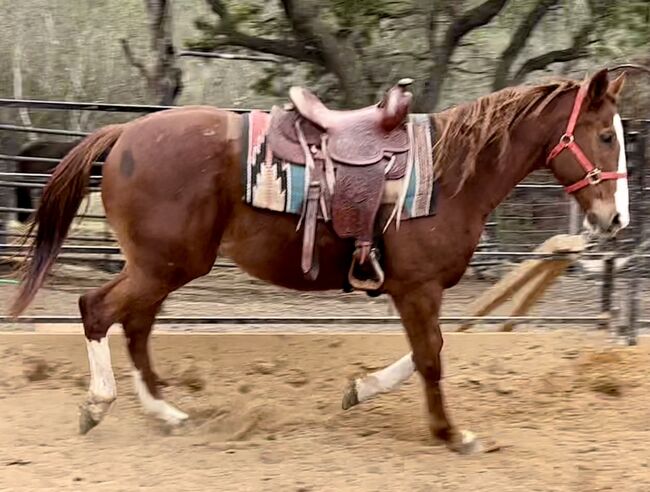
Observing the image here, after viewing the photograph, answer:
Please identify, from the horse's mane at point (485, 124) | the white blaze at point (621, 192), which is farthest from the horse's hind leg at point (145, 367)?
the white blaze at point (621, 192)

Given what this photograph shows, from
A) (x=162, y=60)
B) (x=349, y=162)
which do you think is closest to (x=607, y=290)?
(x=349, y=162)

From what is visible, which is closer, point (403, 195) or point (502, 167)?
point (403, 195)

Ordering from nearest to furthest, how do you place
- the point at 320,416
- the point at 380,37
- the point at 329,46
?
1. the point at 320,416
2. the point at 329,46
3. the point at 380,37

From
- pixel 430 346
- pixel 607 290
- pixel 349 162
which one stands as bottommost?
pixel 607 290

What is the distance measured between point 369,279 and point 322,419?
887mm

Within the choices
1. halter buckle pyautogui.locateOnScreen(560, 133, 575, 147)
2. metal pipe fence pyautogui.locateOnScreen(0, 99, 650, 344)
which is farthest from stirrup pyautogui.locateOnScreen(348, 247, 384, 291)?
metal pipe fence pyautogui.locateOnScreen(0, 99, 650, 344)

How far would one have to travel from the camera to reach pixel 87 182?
3.92m

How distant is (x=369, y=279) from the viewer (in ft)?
12.0

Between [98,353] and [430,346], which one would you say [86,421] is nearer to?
[98,353]

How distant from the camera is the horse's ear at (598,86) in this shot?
11.5 feet

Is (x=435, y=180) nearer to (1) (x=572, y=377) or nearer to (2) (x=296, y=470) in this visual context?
(2) (x=296, y=470)

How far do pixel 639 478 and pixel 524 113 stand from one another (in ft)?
5.49

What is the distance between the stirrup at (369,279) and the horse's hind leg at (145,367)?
1007mm

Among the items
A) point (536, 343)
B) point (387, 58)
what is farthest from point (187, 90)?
point (536, 343)
